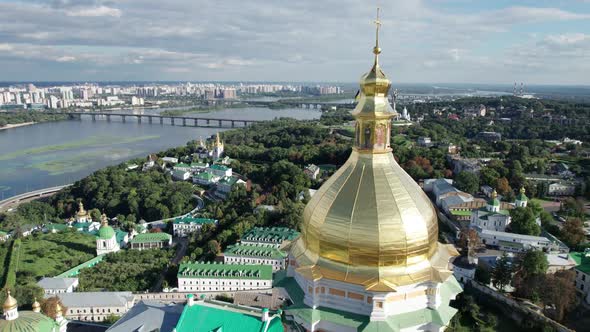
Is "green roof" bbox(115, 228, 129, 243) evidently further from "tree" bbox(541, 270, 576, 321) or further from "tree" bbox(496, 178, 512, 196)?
"tree" bbox(496, 178, 512, 196)

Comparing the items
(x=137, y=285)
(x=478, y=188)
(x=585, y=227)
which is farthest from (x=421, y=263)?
(x=478, y=188)

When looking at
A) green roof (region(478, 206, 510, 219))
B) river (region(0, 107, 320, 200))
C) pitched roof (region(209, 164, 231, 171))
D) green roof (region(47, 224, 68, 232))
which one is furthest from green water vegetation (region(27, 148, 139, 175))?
green roof (region(478, 206, 510, 219))

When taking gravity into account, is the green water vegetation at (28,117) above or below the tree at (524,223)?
above

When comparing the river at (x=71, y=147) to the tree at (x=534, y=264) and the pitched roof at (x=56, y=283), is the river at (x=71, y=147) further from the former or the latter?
the tree at (x=534, y=264)

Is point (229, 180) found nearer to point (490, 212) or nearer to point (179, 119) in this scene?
point (490, 212)

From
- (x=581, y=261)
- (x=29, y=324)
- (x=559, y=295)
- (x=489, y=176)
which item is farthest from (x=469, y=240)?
(x=29, y=324)

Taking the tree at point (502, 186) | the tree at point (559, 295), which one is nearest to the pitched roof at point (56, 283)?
the tree at point (559, 295)

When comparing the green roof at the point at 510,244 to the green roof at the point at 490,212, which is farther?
the green roof at the point at 490,212
